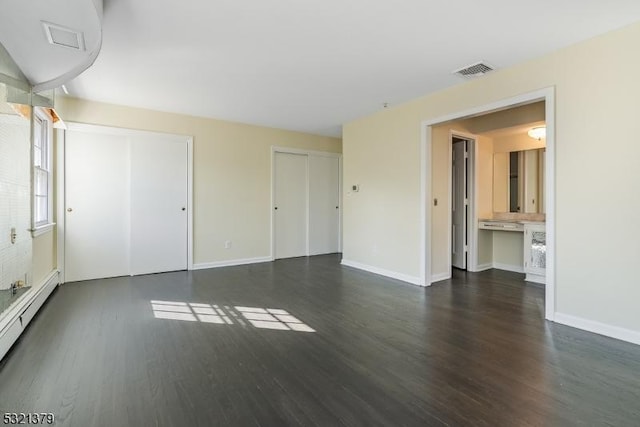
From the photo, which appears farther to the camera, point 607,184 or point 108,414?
point 607,184

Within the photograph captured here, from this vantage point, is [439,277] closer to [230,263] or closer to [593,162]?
[593,162]

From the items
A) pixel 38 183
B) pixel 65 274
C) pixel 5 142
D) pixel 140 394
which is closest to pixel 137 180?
pixel 38 183

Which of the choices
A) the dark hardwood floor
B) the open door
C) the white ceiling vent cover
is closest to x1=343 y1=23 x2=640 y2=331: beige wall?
the dark hardwood floor

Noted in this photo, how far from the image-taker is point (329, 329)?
267cm

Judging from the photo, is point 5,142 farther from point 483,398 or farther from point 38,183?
point 483,398

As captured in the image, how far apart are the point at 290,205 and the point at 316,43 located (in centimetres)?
366

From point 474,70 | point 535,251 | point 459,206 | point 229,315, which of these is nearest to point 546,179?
point 474,70

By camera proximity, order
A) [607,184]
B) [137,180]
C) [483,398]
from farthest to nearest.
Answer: [137,180], [607,184], [483,398]

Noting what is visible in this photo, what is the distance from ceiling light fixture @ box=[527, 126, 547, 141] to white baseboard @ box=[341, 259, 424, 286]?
9.31ft

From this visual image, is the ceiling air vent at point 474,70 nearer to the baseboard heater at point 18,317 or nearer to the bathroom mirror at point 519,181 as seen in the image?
the bathroom mirror at point 519,181

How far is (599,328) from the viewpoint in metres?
2.60

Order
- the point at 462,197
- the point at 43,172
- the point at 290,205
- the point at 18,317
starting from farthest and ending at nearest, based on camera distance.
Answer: the point at 290,205 → the point at 462,197 → the point at 43,172 → the point at 18,317

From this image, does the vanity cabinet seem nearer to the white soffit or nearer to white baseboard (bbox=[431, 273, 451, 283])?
white baseboard (bbox=[431, 273, 451, 283])

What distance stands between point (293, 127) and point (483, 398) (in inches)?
196
